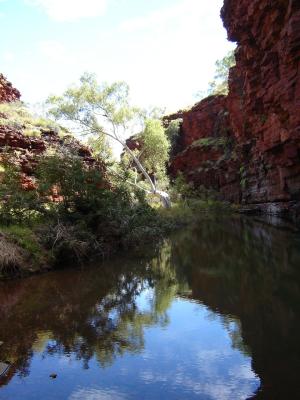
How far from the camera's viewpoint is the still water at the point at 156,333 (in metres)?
4.48

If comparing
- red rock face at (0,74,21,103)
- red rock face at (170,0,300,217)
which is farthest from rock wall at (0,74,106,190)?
red rock face at (170,0,300,217)

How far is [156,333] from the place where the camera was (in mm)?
6215

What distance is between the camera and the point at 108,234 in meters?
14.8

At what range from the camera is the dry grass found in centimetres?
1036

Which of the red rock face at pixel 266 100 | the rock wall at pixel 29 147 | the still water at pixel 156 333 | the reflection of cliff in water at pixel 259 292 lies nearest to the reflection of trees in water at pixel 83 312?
the still water at pixel 156 333

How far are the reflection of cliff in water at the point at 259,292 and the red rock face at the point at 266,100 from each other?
713 cm

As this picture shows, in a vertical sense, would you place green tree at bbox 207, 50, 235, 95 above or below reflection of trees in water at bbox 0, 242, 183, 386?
above

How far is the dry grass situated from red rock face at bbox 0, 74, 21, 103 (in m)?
21.4

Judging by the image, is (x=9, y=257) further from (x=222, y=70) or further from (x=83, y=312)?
(x=222, y=70)

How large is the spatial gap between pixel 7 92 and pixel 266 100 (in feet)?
62.8

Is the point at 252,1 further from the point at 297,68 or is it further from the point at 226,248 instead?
the point at 226,248

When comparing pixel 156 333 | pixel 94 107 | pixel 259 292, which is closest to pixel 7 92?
pixel 94 107

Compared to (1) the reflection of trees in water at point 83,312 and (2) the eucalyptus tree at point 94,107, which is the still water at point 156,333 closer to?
(1) the reflection of trees in water at point 83,312

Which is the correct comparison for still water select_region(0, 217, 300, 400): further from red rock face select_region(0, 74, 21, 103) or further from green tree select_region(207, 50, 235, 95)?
green tree select_region(207, 50, 235, 95)
